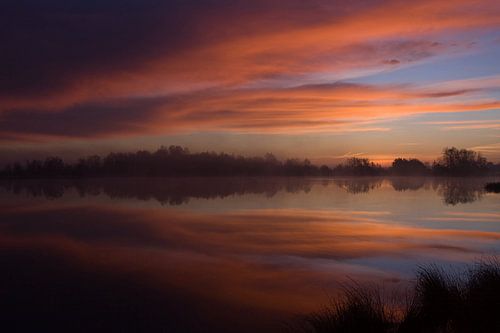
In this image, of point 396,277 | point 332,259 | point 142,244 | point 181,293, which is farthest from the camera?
point 142,244

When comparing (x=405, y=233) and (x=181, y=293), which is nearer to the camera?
(x=181, y=293)

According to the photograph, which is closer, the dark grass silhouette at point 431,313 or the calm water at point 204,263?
the dark grass silhouette at point 431,313

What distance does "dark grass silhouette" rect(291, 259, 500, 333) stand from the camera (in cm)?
626

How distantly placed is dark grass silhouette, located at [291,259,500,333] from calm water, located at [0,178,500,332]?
1.38m

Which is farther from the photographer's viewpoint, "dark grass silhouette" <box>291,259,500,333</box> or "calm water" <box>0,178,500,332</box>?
"calm water" <box>0,178,500,332</box>

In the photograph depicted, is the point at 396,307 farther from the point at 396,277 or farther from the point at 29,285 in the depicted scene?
the point at 29,285

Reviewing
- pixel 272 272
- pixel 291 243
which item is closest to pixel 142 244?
pixel 291 243

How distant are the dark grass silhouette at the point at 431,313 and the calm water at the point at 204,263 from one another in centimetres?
138

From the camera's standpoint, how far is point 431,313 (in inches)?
277

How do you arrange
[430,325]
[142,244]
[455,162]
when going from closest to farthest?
[430,325] → [142,244] → [455,162]

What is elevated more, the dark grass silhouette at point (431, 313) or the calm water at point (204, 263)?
the dark grass silhouette at point (431, 313)

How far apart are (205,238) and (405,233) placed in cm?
686

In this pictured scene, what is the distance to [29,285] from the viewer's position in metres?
9.78

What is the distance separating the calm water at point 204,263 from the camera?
809 cm
